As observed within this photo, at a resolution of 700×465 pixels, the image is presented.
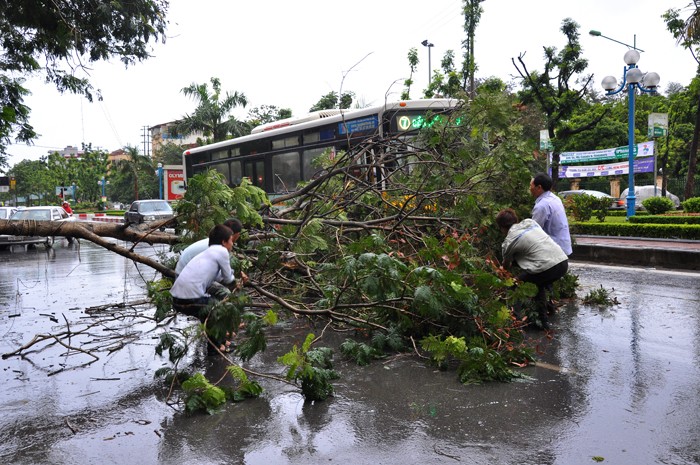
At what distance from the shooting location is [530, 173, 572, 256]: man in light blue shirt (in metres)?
7.11

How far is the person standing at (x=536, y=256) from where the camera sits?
6.51 meters

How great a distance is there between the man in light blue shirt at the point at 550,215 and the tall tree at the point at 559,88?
20.2 m

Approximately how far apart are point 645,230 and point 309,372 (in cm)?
1503

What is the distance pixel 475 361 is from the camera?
201 inches

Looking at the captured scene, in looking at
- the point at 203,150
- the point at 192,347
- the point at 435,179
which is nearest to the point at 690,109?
the point at 203,150

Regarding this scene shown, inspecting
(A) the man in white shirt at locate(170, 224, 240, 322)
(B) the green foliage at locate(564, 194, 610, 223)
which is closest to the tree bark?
(A) the man in white shirt at locate(170, 224, 240, 322)

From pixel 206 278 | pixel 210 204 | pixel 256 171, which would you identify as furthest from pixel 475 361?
pixel 256 171

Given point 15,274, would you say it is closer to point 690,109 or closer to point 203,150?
point 203,150

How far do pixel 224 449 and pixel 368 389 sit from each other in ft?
4.87

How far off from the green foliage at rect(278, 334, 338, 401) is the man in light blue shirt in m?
3.53

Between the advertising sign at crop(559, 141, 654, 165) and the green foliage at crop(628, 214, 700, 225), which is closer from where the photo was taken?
the green foliage at crop(628, 214, 700, 225)

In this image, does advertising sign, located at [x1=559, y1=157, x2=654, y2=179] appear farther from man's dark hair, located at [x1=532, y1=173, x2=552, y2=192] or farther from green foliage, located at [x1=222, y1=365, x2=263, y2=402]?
green foliage, located at [x1=222, y1=365, x2=263, y2=402]

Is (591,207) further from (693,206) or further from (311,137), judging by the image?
(311,137)

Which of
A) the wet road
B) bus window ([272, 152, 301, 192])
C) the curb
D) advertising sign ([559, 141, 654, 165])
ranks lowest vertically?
the wet road
